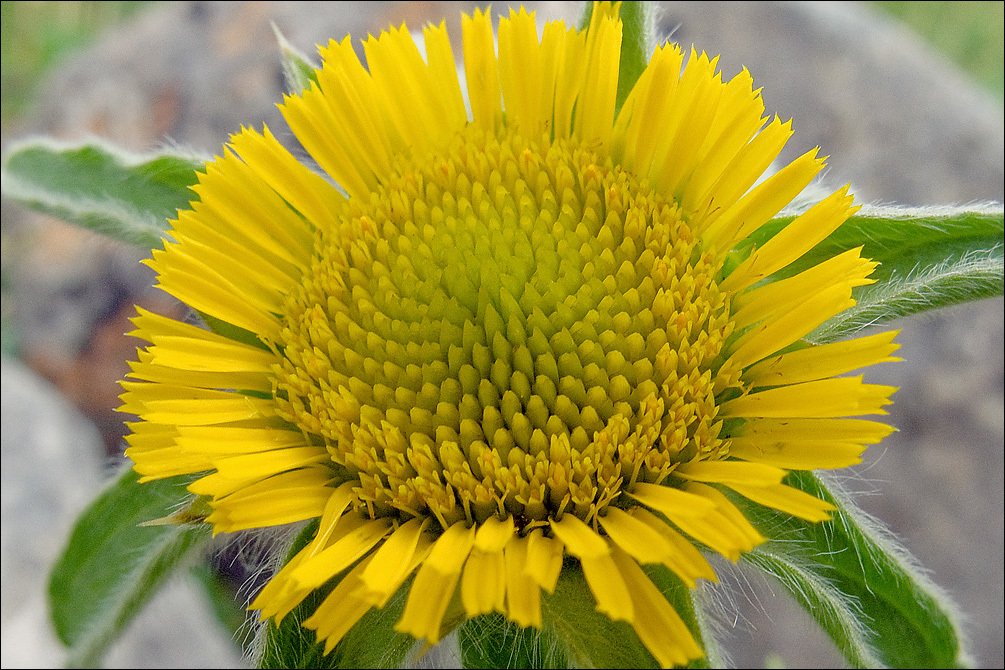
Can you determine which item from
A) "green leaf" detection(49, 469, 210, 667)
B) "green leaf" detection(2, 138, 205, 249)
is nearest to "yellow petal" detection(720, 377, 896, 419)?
"green leaf" detection(49, 469, 210, 667)

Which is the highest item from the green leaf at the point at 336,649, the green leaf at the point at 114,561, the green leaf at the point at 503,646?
the green leaf at the point at 503,646

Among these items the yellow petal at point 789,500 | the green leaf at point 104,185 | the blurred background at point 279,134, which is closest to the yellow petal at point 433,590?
the yellow petal at point 789,500

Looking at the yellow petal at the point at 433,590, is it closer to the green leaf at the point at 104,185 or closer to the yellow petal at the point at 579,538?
the yellow petal at the point at 579,538

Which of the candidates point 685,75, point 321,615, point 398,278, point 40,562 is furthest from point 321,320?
point 40,562

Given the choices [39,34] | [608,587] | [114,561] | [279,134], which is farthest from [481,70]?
[39,34]

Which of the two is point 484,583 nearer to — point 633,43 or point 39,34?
point 633,43
